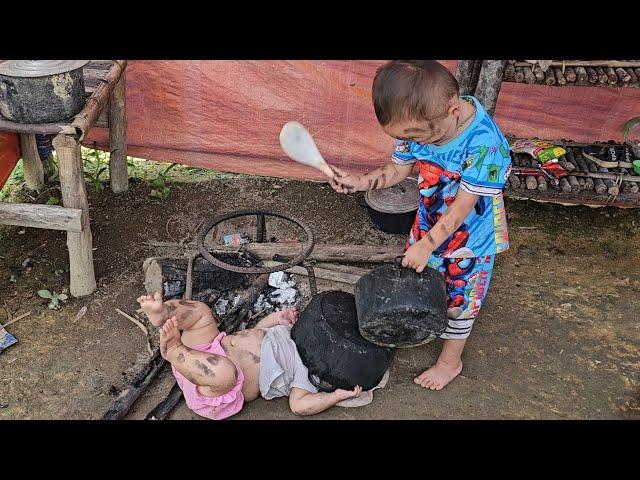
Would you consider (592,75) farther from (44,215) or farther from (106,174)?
(106,174)

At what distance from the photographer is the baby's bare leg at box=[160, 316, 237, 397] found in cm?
259

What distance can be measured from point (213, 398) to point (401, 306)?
36.2 inches

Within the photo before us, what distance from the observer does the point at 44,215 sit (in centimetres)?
333

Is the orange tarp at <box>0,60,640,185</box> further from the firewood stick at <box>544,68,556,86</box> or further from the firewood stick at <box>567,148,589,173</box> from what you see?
the firewood stick at <box>544,68,556,86</box>

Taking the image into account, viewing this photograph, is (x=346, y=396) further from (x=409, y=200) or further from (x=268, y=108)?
(x=268, y=108)

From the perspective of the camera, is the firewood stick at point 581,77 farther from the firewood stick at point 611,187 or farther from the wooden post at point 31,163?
the wooden post at point 31,163

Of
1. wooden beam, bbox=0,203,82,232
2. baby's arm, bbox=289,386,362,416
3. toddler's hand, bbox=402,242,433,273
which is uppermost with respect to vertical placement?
toddler's hand, bbox=402,242,433,273

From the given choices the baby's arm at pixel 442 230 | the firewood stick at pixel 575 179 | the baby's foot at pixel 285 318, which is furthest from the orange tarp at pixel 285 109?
the baby's arm at pixel 442 230

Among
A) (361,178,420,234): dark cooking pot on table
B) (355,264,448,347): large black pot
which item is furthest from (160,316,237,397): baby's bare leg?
(361,178,420,234): dark cooking pot on table

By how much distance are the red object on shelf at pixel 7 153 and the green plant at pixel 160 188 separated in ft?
3.11

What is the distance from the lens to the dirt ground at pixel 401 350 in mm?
2992

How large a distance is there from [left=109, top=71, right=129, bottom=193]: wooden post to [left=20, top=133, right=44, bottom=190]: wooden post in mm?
482

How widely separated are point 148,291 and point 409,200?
173 centimetres

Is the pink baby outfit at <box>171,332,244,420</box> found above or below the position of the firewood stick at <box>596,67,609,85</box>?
below
